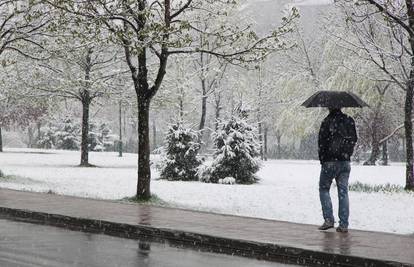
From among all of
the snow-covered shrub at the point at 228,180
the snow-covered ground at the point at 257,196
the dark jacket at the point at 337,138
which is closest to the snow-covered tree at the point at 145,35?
the snow-covered ground at the point at 257,196

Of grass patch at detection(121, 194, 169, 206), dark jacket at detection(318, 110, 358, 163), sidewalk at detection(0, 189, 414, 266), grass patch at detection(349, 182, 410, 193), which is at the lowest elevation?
sidewalk at detection(0, 189, 414, 266)

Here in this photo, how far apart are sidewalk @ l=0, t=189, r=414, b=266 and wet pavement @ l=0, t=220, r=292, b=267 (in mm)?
514

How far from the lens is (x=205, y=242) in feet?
32.5

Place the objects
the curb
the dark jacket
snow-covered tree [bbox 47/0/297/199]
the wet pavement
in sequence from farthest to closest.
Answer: snow-covered tree [bbox 47/0/297/199] → the dark jacket → the curb → the wet pavement

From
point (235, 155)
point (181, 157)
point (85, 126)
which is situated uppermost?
point (85, 126)

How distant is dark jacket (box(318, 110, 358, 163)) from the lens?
10.2 meters

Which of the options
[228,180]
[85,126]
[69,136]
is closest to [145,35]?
[228,180]

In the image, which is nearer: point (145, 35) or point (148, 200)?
point (145, 35)

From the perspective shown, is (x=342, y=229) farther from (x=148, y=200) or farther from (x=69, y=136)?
(x=69, y=136)

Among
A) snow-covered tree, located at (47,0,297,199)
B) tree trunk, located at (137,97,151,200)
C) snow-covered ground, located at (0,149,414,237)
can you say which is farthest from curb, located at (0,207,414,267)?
snow-covered tree, located at (47,0,297,199)

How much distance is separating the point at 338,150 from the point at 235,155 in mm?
15589

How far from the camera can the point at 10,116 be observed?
53.4 meters

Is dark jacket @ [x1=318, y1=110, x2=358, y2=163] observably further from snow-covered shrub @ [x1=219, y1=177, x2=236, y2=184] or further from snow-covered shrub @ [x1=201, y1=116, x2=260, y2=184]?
snow-covered shrub @ [x1=201, y1=116, x2=260, y2=184]

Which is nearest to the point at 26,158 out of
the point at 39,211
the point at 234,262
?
the point at 39,211
